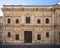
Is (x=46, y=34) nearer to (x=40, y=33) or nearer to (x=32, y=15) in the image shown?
(x=40, y=33)

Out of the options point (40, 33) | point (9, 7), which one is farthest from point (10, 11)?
point (40, 33)

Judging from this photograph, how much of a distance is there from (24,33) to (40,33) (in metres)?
3.03

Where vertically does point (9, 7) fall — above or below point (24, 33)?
above

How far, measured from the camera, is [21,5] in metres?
36.7

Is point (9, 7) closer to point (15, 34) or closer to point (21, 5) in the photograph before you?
point (21, 5)

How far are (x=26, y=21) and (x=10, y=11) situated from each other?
11.9 feet

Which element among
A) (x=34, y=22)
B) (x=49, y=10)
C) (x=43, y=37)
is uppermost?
(x=49, y=10)

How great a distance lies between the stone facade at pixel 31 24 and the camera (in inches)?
1387

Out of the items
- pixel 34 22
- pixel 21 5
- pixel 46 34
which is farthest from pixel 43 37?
pixel 21 5

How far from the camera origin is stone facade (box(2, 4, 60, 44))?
3522cm

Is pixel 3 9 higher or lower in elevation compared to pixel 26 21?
higher

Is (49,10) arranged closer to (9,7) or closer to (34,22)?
(34,22)

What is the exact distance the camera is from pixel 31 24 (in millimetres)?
35594

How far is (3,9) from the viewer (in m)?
35.7
